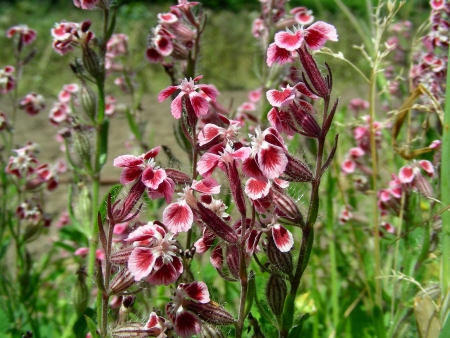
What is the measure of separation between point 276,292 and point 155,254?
22cm

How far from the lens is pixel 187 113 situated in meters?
0.80

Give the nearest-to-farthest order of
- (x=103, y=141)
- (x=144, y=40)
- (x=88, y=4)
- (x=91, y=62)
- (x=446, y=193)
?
(x=446, y=193) → (x=88, y=4) → (x=91, y=62) → (x=103, y=141) → (x=144, y=40)

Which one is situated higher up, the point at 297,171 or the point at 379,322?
the point at 297,171

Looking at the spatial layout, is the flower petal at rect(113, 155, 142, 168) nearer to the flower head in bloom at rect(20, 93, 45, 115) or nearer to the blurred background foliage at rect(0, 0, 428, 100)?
the flower head in bloom at rect(20, 93, 45, 115)

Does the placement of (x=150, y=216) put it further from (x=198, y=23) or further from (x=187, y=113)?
(x=187, y=113)

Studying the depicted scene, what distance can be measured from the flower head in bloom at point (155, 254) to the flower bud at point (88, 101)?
2.30 ft

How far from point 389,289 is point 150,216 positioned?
80 centimetres

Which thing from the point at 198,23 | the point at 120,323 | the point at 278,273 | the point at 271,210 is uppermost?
the point at 198,23

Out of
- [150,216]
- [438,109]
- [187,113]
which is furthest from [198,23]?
[150,216]

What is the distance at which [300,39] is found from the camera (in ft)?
2.36

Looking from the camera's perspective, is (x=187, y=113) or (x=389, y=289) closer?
(x=187, y=113)

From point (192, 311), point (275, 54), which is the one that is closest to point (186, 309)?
point (192, 311)

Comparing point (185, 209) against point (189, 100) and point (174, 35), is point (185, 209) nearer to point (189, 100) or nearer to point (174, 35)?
point (189, 100)

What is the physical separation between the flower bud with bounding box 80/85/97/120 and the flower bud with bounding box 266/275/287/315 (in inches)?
29.9
